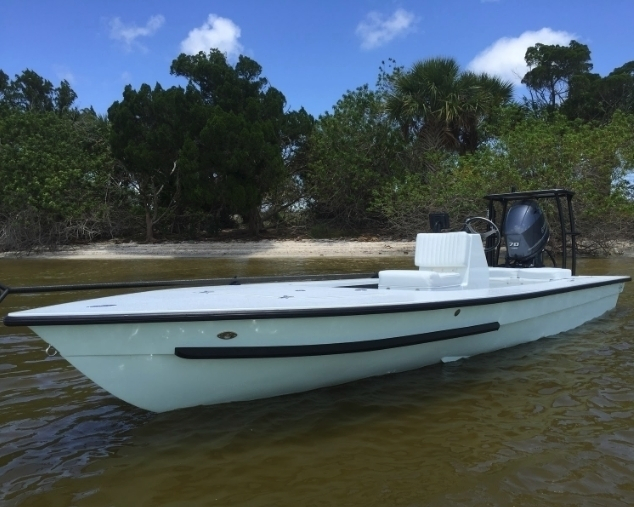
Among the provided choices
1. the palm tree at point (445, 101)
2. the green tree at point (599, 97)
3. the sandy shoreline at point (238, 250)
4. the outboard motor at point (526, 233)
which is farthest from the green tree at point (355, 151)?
the outboard motor at point (526, 233)

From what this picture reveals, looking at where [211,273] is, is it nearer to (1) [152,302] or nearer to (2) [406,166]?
(1) [152,302]

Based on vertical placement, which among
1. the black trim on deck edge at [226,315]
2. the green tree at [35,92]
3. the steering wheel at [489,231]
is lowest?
the black trim on deck edge at [226,315]

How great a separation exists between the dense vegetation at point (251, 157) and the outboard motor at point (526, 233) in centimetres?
1005

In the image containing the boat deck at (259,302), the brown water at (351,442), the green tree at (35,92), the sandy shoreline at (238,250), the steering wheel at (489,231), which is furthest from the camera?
the green tree at (35,92)

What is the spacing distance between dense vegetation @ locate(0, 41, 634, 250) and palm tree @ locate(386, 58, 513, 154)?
0.17 feet

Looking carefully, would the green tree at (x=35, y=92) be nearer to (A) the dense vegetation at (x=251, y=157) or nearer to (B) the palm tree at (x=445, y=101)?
(A) the dense vegetation at (x=251, y=157)

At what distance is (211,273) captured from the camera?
13070mm

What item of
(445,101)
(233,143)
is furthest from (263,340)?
(445,101)

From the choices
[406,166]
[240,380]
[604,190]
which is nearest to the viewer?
[240,380]

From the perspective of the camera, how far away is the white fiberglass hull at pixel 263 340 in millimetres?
3426

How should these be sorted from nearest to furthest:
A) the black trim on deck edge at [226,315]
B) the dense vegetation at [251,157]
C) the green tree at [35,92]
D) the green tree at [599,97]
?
the black trim on deck edge at [226,315] → the dense vegetation at [251,157] → the green tree at [599,97] → the green tree at [35,92]

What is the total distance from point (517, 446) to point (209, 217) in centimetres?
2059

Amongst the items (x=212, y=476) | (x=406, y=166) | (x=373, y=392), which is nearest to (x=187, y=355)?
(x=212, y=476)

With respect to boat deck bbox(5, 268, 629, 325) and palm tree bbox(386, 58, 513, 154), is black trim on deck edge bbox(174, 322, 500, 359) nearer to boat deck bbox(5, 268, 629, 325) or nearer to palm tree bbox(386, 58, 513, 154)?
boat deck bbox(5, 268, 629, 325)
